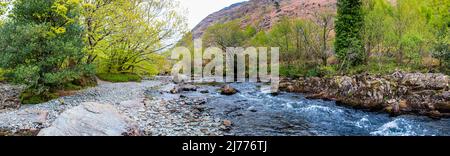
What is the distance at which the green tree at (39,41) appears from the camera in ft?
42.0

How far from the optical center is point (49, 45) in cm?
1332

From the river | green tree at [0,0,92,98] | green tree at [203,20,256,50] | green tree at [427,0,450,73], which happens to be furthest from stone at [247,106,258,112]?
green tree at [203,20,256,50]

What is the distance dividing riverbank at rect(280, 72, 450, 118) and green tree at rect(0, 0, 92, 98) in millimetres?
14536

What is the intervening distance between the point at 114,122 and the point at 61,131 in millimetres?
1514

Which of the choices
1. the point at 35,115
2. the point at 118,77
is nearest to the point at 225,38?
the point at 118,77

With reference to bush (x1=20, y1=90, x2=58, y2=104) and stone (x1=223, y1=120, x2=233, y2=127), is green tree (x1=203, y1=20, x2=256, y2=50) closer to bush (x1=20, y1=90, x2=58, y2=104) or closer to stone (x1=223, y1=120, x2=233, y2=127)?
bush (x1=20, y1=90, x2=58, y2=104)

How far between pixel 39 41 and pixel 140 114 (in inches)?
223

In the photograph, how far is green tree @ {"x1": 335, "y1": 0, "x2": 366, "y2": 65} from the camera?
30847mm

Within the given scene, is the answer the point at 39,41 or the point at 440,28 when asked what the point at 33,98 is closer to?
the point at 39,41
